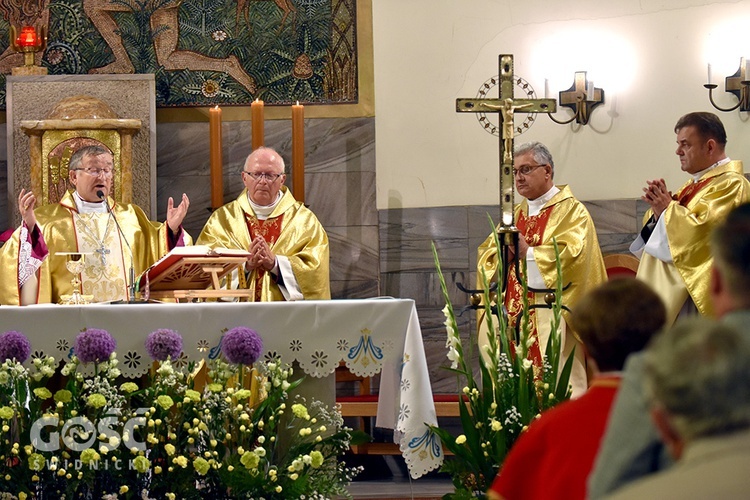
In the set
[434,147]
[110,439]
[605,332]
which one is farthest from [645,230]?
[605,332]

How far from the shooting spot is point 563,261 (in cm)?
654

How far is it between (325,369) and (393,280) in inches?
125

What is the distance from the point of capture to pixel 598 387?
6.75 ft

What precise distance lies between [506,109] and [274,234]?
5.92 feet

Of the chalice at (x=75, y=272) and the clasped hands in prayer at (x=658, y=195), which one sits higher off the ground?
the clasped hands in prayer at (x=658, y=195)

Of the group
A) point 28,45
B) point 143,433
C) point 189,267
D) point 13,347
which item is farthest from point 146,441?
point 28,45

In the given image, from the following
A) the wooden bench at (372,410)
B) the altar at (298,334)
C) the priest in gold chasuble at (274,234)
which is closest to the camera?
the altar at (298,334)

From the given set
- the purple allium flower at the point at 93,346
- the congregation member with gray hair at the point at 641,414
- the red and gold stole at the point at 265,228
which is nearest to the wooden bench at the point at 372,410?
the red and gold stole at the point at 265,228

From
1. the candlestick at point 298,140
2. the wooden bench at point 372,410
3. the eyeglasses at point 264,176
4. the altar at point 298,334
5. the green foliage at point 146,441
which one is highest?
the candlestick at point 298,140

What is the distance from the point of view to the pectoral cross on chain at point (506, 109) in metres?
5.44

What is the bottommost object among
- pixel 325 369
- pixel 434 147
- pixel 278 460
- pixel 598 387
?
pixel 278 460

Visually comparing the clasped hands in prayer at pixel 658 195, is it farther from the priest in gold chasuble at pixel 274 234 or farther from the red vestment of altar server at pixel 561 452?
the red vestment of altar server at pixel 561 452

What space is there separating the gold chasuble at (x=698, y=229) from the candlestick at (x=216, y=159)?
277 centimetres

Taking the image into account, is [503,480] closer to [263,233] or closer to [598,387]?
[598,387]
